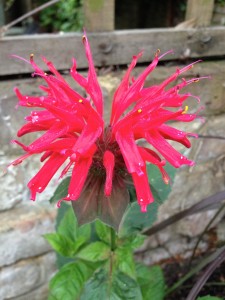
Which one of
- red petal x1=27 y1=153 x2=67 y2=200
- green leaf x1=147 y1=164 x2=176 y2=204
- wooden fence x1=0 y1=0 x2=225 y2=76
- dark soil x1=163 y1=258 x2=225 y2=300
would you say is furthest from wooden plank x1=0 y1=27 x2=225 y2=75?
dark soil x1=163 y1=258 x2=225 y2=300

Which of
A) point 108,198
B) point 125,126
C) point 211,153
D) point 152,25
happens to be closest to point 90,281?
point 108,198

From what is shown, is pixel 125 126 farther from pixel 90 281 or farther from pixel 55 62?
pixel 55 62

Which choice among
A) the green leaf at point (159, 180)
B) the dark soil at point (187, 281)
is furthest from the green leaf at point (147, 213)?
the dark soil at point (187, 281)

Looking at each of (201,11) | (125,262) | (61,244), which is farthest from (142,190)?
(201,11)

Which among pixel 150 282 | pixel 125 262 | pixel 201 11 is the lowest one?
pixel 150 282

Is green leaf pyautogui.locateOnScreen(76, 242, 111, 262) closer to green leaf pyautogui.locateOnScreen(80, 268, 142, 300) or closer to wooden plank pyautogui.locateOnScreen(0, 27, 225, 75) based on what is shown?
green leaf pyautogui.locateOnScreen(80, 268, 142, 300)

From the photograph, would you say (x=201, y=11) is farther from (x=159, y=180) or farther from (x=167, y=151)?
(x=167, y=151)
